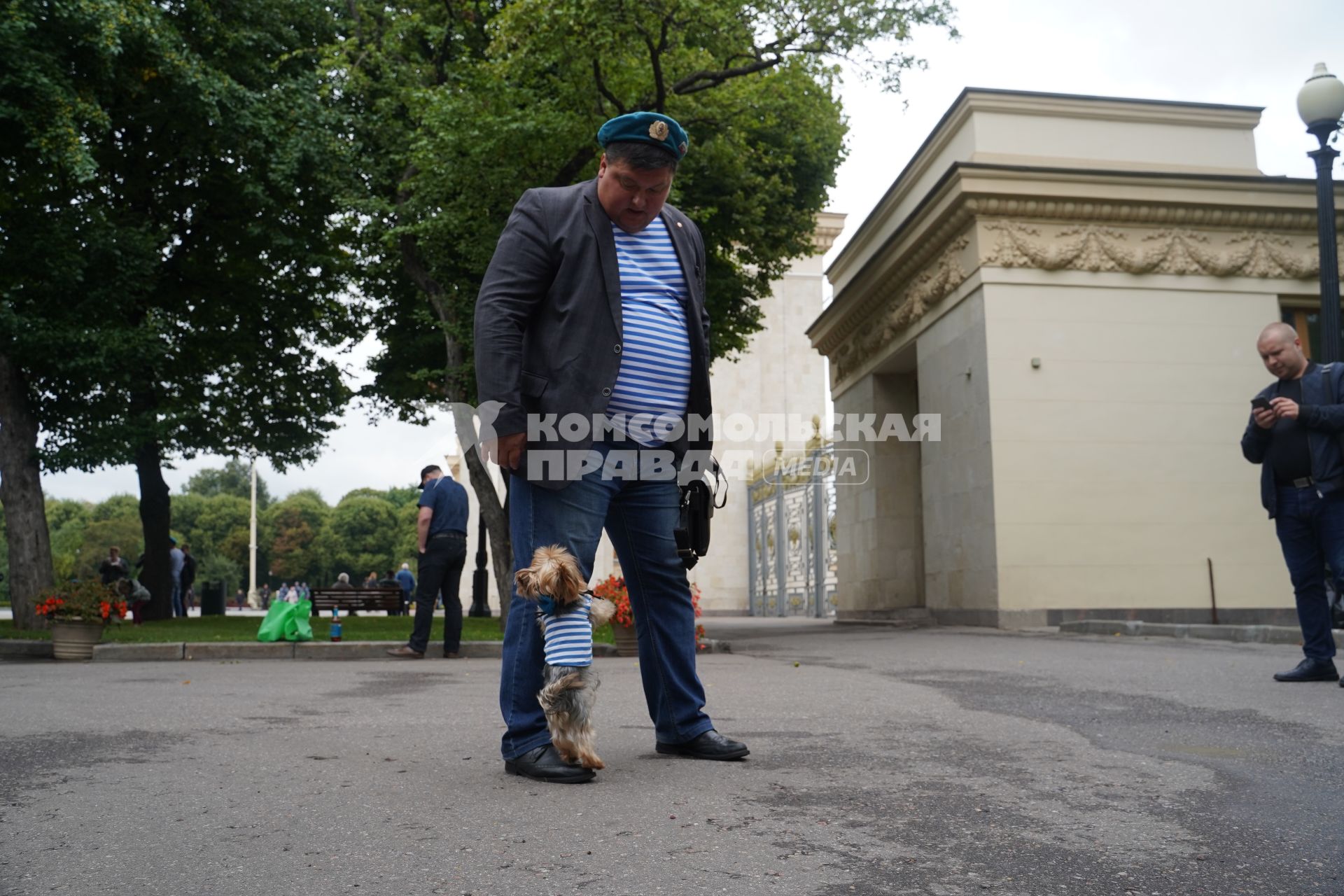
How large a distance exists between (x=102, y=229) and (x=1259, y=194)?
54.7 feet

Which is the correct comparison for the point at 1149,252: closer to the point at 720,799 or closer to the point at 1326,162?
Answer: the point at 1326,162

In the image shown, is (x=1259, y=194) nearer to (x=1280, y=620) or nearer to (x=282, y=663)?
(x=1280, y=620)

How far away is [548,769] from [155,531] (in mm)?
21510

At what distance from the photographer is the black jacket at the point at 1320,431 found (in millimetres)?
6492

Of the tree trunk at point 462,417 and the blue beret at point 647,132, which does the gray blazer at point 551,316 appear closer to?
the blue beret at point 647,132

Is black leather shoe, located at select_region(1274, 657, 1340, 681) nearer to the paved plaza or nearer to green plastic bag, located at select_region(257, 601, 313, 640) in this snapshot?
the paved plaza

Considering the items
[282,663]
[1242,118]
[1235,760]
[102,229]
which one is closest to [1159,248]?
[1242,118]

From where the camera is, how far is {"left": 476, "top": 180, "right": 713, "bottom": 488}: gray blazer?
12.3 ft

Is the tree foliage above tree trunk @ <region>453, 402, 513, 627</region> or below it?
above

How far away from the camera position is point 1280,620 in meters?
14.9

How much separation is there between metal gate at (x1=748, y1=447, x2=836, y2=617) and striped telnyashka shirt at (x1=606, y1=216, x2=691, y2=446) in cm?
2098

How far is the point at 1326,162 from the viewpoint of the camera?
10805 millimetres

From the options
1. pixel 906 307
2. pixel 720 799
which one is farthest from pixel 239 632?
pixel 720 799

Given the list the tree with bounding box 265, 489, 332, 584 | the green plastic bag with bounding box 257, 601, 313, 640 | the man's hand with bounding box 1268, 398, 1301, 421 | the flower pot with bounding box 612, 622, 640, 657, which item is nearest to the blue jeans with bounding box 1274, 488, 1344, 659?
the man's hand with bounding box 1268, 398, 1301, 421
